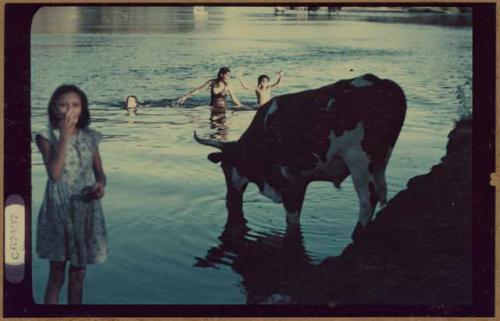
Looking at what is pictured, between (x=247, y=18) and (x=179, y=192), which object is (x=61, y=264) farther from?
(x=247, y=18)

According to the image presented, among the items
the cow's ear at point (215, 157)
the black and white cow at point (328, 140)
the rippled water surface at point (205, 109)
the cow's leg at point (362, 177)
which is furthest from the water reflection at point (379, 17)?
the cow's ear at point (215, 157)

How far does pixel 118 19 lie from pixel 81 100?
2.97 ft

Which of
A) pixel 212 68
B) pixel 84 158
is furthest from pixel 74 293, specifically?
pixel 212 68

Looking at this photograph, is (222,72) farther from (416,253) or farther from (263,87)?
(416,253)

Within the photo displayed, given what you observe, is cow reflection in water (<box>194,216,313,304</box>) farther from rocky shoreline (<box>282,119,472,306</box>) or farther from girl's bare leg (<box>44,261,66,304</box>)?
girl's bare leg (<box>44,261,66,304</box>)

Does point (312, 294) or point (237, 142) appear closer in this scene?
point (312, 294)

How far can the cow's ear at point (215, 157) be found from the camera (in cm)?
813

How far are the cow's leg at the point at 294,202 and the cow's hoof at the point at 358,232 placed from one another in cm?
51

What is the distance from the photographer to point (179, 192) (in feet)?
25.7

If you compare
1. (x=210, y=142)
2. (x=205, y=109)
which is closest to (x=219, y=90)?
(x=205, y=109)

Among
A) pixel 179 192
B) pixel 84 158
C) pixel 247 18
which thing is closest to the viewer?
pixel 84 158

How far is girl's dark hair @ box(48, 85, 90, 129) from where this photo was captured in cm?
671

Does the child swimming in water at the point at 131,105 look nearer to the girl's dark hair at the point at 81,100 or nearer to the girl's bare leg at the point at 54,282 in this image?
the girl's dark hair at the point at 81,100

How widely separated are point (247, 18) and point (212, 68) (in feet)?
1.89
